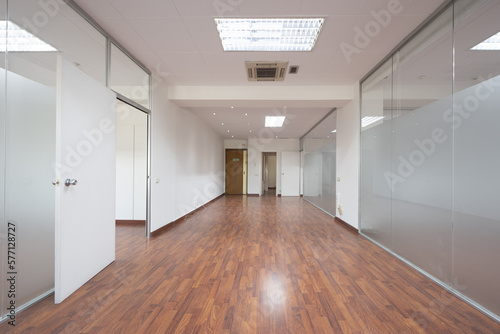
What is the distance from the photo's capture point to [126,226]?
5145mm

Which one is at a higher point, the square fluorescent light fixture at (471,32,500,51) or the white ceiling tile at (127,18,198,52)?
the white ceiling tile at (127,18,198,52)

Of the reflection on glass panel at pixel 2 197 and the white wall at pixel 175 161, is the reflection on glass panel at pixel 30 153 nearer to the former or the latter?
the reflection on glass panel at pixel 2 197

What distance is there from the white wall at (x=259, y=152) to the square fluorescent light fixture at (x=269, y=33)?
8.47 meters

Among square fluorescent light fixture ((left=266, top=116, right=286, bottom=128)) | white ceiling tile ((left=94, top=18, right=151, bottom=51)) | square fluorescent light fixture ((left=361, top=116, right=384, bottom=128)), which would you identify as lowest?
square fluorescent light fixture ((left=361, top=116, right=384, bottom=128))

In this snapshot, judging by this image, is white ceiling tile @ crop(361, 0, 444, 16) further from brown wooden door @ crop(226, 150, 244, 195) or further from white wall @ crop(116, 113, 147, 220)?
brown wooden door @ crop(226, 150, 244, 195)

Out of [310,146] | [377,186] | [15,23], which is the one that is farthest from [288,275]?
[310,146]

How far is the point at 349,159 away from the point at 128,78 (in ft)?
→ 15.2

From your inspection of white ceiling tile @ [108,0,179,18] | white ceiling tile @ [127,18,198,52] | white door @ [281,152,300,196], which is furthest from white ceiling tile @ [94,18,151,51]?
white door @ [281,152,300,196]

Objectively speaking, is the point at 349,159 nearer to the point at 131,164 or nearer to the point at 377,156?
the point at 377,156

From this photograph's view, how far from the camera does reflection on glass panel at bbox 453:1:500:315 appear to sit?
1.89 meters

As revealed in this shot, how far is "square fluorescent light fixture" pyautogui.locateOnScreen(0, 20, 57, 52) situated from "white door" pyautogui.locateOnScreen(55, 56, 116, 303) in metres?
0.23

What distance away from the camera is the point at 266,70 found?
4.08 m

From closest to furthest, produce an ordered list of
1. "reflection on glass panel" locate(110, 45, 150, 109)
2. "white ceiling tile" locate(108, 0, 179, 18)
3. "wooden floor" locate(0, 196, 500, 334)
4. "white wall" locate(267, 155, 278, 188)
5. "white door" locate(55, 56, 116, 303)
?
"wooden floor" locate(0, 196, 500, 334), "white door" locate(55, 56, 116, 303), "white ceiling tile" locate(108, 0, 179, 18), "reflection on glass panel" locate(110, 45, 150, 109), "white wall" locate(267, 155, 278, 188)

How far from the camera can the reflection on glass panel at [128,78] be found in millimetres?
3223
